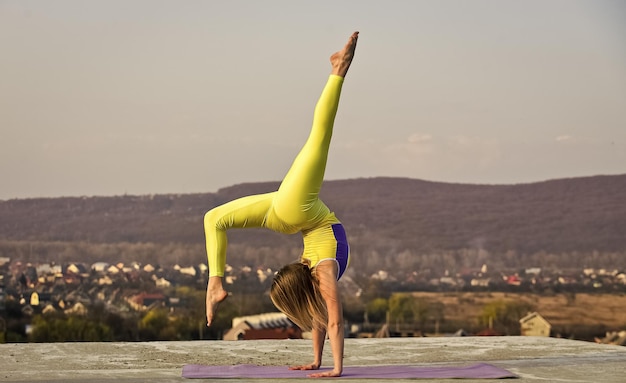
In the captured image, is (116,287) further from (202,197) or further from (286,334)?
(286,334)

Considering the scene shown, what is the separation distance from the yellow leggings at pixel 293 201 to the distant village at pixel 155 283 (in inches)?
335

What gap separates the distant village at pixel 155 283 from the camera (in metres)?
14.2

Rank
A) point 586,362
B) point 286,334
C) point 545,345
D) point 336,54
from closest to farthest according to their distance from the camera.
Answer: point 336,54 < point 586,362 < point 545,345 < point 286,334

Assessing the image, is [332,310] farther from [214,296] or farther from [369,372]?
[214,296]

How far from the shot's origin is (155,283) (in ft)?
47.2

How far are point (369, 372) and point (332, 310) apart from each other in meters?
0.57

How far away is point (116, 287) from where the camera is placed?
14.4 m

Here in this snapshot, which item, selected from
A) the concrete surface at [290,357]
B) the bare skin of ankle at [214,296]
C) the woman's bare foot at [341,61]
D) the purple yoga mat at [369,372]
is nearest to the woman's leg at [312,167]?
the woman's bare foot at [341,61]

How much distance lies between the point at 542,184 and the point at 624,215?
1.82m

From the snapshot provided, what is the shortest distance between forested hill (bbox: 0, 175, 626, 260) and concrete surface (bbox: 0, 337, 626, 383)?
5.71 m

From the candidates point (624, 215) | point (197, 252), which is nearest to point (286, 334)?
point (197, 252)

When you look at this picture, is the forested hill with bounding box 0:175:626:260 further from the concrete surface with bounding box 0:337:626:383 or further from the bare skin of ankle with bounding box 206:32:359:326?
the bare skin of ankle with bounding box 206:32:359:326

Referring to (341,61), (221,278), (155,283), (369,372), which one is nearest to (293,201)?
(221,278)

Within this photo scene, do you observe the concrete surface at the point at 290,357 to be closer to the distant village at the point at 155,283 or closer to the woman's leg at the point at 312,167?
the woman's leg at the point at 312,167
